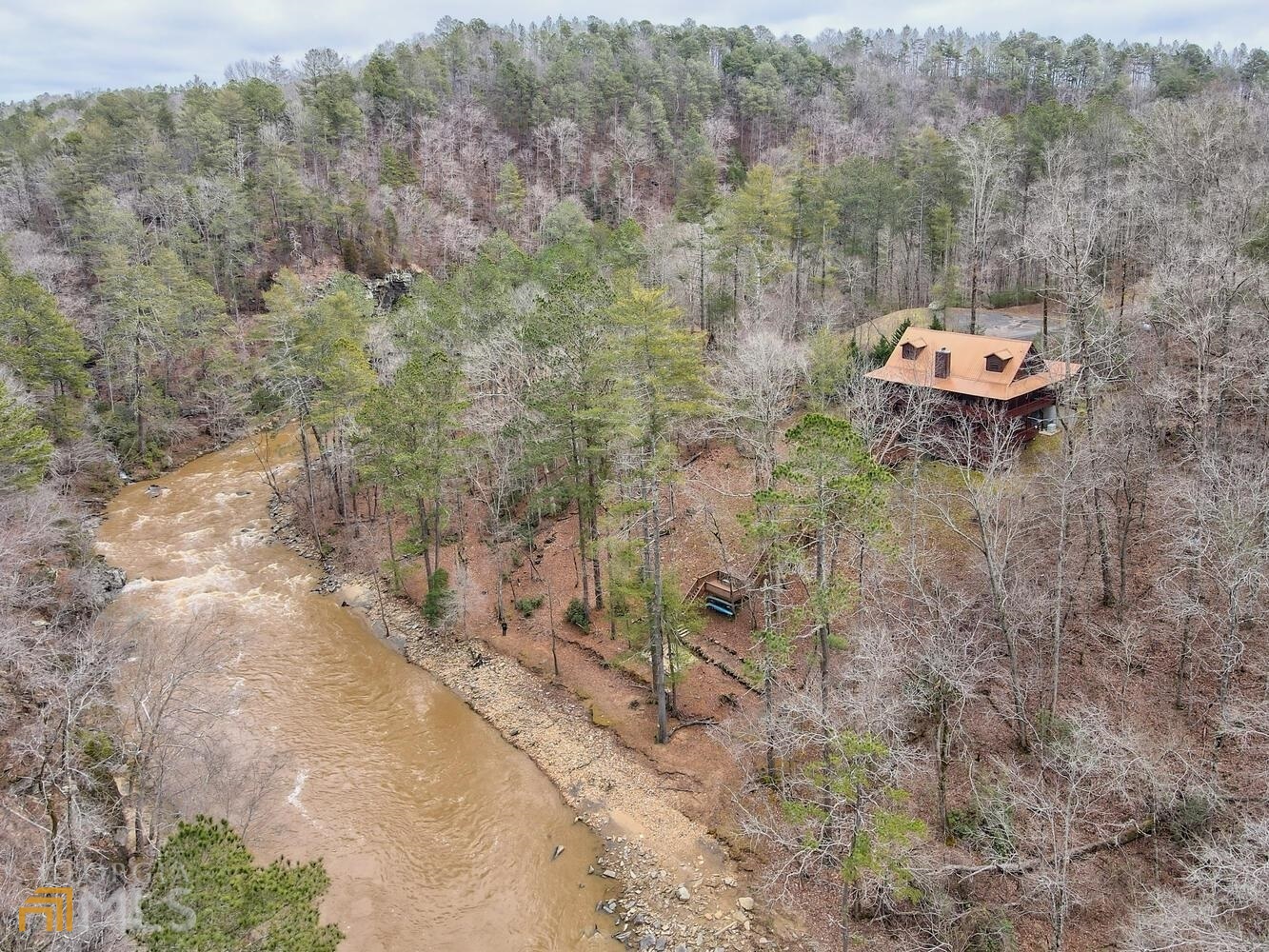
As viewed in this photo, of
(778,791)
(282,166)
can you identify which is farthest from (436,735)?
(282,166)

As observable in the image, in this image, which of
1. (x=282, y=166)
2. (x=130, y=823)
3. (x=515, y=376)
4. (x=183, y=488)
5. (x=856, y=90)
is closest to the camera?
(x=130, y=823)

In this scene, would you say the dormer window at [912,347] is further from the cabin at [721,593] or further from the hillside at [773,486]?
the cabin at [721,593]

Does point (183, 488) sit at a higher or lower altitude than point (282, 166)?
lower

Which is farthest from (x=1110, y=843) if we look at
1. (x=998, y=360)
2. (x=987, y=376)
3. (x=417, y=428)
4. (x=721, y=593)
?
(x=417, y=428)

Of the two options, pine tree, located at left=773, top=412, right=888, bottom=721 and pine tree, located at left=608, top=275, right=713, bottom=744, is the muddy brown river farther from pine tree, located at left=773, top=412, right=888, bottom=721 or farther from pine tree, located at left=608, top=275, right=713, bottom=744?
pine tree, located at left=773, top=412, right=888, bottom=721

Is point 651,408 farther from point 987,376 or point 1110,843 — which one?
point 987,376

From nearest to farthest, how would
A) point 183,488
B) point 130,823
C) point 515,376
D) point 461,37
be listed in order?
point 130,823, point 515,376, point 183,488, point 461,37

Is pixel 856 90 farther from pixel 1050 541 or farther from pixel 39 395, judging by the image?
pixel 39 395

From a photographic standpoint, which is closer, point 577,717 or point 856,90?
point 577,717

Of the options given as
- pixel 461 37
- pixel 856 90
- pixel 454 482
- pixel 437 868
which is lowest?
pixel 437 868
